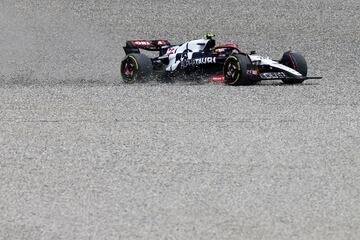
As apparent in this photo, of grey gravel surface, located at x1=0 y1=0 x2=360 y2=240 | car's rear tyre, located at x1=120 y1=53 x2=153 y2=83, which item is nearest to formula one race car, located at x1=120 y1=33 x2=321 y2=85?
car's rear tyre, located at x1=120 y1=53 x2=153 y2=83

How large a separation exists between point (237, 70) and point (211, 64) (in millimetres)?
1025

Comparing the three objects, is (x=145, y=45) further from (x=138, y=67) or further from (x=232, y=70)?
(x=232, y=70)

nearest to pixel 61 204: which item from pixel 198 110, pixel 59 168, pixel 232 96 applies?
pixel 59 168

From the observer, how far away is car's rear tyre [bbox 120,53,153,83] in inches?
607

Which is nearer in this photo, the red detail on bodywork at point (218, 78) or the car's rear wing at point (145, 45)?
the red detail on bodywork at point (218, 78)

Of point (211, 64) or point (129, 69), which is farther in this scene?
point (129, 69)

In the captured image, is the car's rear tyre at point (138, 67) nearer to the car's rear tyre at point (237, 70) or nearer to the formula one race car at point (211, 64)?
the formula one race car at point (211, 64)

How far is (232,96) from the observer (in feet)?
41.8

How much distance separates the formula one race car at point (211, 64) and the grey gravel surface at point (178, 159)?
26 centimetres

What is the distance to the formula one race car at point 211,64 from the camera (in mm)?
14281

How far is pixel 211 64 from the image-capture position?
49.5ft

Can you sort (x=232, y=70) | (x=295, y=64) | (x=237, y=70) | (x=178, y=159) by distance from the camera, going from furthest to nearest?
(x=295, y=64) → (x=232, y=70) → (x=237, y=70) → (x=178, y=159)

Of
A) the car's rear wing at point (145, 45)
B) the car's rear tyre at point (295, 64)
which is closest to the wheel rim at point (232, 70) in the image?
the car's rear tyre at point (295, 64)

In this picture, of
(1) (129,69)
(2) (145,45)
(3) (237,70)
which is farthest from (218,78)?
(2) (145,45)
